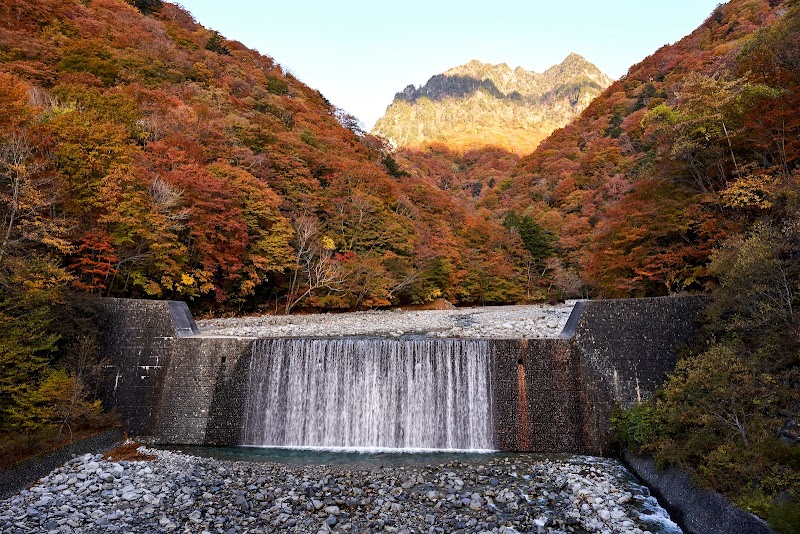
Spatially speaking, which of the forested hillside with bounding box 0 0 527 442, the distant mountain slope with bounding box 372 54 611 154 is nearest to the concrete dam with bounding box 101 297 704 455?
the forested hillside with bounding box 0 0 527 442

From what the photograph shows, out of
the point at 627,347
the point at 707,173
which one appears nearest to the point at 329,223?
the point at 707,173

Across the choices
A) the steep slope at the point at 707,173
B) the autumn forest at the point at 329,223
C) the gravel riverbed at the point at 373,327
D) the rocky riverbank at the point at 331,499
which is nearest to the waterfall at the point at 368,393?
the rocky riverbank at the point at 331,499

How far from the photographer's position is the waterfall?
9789 mm

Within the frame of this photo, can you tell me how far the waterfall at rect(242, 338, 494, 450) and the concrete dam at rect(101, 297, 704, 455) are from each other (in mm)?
25

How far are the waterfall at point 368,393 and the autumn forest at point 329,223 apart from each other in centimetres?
344

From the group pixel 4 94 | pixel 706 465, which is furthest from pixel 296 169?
pixel 706 465

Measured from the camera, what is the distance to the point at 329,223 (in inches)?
952

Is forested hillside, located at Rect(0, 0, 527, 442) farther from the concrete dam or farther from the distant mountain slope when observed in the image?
the distant mountain slope

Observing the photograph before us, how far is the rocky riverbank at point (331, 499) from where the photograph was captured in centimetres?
566

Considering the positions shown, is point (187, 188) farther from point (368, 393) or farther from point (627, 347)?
point (627, 347)

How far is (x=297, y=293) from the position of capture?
21641 mm

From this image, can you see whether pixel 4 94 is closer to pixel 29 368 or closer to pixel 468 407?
pixel 29 368

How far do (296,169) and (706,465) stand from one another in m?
22.1

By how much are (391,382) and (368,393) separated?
64 cm
